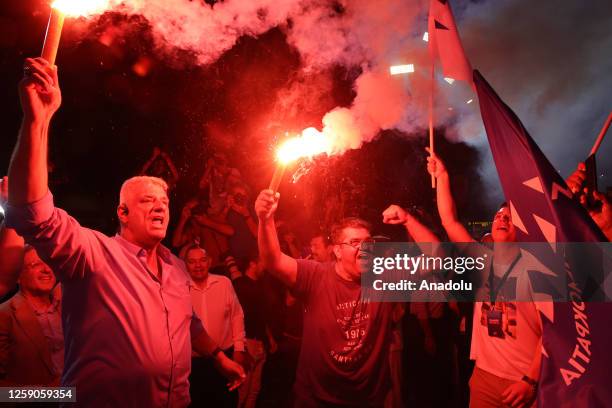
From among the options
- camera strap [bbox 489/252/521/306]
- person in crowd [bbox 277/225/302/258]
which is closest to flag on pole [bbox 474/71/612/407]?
camera strap [bbox 489/252/521/306]

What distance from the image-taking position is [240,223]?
657 centimetres

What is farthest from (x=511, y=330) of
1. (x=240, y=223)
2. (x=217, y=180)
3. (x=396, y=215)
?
(x=217, y=180)

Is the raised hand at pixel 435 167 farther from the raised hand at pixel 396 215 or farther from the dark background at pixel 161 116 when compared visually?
the dark background at pixel 161 116

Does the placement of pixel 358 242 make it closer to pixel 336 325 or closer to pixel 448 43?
pixel 336 325

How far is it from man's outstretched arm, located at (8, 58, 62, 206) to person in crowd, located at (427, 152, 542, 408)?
9.60 feet

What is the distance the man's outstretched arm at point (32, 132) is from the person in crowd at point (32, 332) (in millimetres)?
1699

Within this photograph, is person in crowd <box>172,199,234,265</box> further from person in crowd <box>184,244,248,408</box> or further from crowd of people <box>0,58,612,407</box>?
person in crowd <box>184,244,248,408</box>

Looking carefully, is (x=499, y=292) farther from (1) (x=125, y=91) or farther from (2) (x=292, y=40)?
(1) (x=125, y=91)

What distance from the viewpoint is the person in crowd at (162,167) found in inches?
249

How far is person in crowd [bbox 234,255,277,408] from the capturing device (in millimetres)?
5641

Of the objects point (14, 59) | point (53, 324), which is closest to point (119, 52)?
point (14, 59)

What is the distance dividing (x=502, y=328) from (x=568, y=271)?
1.48 meters

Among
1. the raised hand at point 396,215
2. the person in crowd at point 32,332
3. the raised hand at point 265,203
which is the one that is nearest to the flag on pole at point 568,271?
the raised hand at point 396,215

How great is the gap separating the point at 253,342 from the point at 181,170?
2977 millimetres
